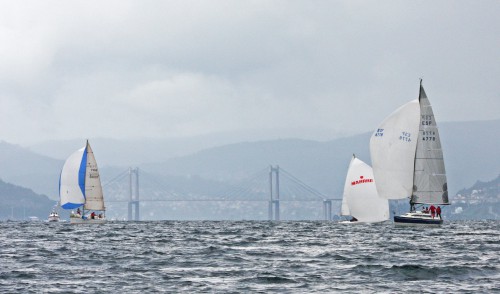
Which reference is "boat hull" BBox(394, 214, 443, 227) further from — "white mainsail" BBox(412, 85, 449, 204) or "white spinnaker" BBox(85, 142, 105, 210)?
"white spinnaker" BBox(85, 142, 105, 210)

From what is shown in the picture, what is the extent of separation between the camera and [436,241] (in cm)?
5616

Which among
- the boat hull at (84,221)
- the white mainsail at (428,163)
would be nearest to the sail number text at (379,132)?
the white mainsail at (428,163)

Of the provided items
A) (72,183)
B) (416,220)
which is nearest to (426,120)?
(416,220)

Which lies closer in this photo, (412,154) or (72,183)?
(412,154)

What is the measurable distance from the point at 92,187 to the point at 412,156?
1474 inches

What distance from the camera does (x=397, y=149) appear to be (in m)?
77.2

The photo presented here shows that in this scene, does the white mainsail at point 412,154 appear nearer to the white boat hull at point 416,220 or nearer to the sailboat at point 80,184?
the white boat hull at point 416,220

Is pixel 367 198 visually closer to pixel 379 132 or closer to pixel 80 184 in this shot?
pixel 379 132

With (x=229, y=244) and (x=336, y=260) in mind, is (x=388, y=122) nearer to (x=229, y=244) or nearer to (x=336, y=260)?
(x=229, y=244)

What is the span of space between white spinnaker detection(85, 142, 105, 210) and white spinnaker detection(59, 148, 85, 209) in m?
0.56

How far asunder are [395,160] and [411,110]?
12.7 feet

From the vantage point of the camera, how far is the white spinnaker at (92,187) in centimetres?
10225

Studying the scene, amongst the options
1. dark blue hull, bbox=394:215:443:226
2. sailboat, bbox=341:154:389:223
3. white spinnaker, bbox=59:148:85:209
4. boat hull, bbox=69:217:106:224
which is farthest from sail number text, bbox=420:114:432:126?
boat hull, bbox=69:217:106:224

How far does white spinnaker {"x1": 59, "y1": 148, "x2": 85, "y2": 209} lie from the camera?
101875 millimetres
